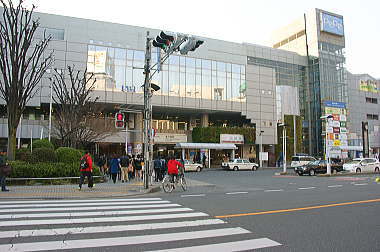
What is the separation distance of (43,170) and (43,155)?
146cm

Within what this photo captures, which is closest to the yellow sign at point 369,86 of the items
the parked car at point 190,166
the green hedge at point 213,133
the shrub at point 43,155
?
the green hedge at point 213,133

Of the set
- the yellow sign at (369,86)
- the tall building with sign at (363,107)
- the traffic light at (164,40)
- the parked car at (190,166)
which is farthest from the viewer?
the yellow sign at (369,86)

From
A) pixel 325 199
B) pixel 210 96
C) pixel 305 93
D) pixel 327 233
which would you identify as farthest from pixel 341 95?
pixel 327 233

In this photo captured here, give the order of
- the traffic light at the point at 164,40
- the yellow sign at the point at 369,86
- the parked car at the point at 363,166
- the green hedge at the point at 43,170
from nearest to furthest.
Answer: the traffic light at the point at 164,40 < the green hedge at the point at 43,170 < the parked car at the point at 363,166 < the yellow sign at the point at 369,86

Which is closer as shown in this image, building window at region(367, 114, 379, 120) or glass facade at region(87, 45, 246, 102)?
glass facade at region(87, 45, 246, 102)

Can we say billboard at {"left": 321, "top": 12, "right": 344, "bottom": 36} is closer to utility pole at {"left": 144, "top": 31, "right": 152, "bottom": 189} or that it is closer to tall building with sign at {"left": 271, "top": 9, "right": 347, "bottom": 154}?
tall building with sign at {"left": 271, "top": 9, "right": 347, "bottom": 154}

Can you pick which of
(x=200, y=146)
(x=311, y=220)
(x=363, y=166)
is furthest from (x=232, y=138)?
(x=311, y=220)

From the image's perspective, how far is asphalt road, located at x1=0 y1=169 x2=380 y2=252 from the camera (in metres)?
5.32

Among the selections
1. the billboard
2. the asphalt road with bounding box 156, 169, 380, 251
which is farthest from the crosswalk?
the billboard

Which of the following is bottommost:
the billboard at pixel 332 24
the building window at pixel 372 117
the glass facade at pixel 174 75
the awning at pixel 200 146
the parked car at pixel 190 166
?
the parked car at pixel 190 166

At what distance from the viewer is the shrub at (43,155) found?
16891 mm

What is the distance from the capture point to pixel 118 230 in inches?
249

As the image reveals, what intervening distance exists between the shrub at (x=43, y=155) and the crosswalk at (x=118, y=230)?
8.25 meters

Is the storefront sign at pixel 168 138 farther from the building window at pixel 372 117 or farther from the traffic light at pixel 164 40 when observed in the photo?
the building window at pixel 372 117
